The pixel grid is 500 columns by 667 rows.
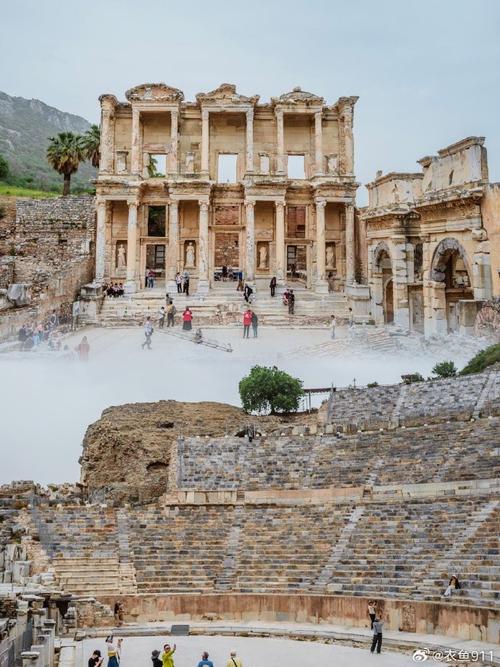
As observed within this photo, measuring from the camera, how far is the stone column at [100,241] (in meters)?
31.0

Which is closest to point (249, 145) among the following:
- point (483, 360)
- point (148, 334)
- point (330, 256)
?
point (330, 256)

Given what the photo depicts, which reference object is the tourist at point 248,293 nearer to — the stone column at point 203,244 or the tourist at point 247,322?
the stone column at point 203,244

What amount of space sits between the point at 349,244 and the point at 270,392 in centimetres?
755

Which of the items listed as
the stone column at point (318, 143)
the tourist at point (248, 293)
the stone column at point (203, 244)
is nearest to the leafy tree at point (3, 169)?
the stone column at point (203, 244)

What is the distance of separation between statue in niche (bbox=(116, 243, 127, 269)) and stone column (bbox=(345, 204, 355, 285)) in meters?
9.95

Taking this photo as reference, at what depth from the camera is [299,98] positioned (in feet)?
109

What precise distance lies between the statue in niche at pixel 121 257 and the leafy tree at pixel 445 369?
14839mm

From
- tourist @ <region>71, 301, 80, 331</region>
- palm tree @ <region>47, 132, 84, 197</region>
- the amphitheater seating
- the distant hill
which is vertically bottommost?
the amphitheater seating

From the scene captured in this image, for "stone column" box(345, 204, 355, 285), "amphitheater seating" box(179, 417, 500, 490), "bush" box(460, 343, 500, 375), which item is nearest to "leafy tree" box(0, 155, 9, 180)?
"stone column" box(345, 204, 355, 285)

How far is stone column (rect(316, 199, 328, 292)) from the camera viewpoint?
3021 centimetres

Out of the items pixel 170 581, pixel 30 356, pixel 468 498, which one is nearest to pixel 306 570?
pixel 170 581

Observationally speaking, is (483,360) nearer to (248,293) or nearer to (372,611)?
(248,293)

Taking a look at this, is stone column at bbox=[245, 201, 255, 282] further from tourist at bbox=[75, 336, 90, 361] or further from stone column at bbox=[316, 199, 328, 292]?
tourist at bbox=[75, 336, 90, 361]

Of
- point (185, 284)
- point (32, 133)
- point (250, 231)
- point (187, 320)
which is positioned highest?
point (32, 133)
